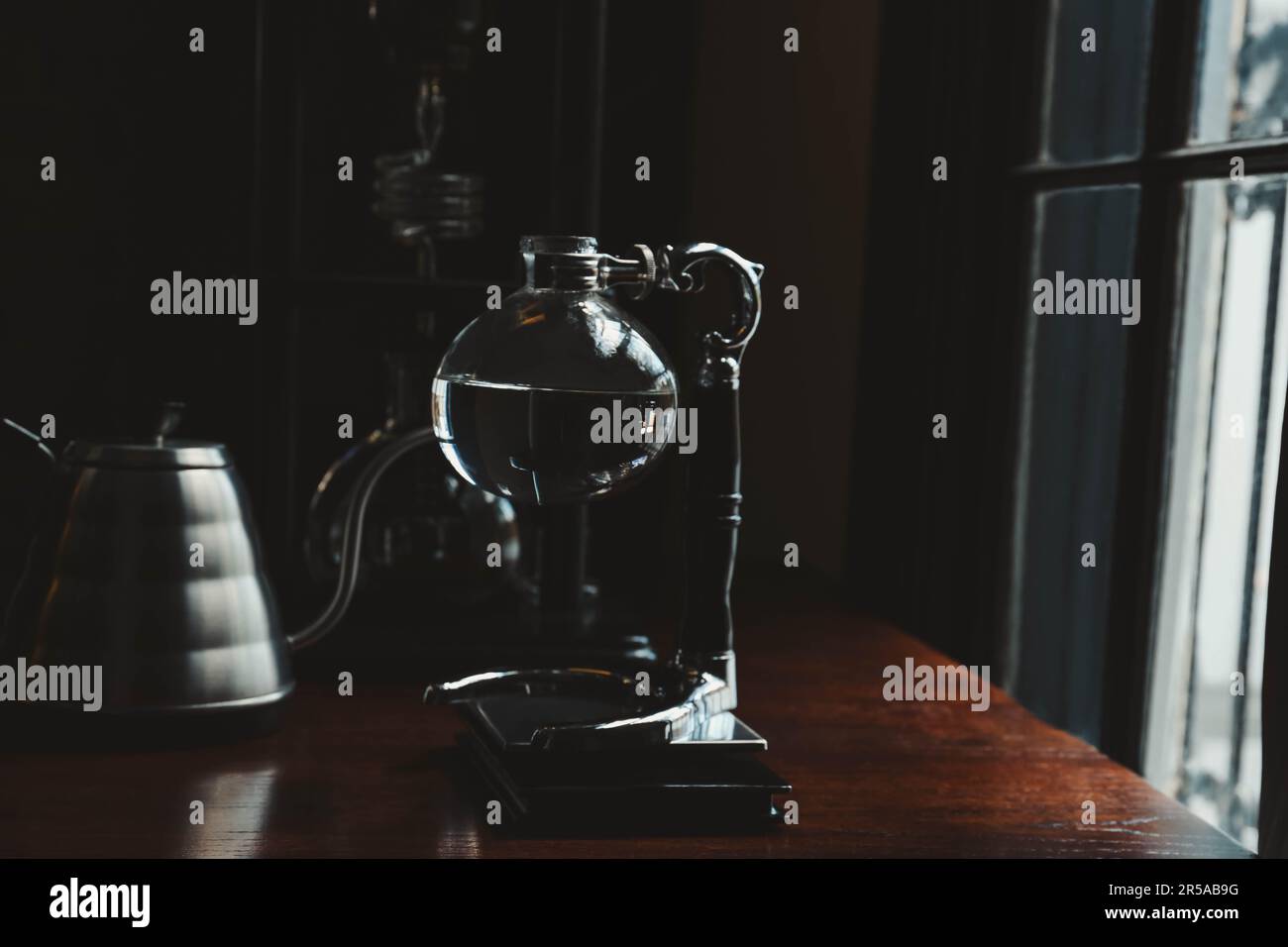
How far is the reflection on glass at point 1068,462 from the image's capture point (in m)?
1.63

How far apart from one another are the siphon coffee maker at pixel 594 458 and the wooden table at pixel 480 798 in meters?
0.03

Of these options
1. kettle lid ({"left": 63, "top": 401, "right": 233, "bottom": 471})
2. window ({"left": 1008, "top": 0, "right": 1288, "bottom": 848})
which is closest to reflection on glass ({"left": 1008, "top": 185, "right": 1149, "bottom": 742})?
window ({"left": 1008, "top": 0, "right": 1288, "bottom": 848})

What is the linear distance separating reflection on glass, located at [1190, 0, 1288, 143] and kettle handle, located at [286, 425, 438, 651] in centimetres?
83

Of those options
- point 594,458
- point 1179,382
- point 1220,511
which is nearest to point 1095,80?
point 1179,382

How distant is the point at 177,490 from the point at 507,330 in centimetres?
31

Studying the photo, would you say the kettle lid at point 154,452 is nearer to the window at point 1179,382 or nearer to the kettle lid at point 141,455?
the kettle lid at point 141,455

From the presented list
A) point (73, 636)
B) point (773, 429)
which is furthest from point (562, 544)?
point (773, 429)

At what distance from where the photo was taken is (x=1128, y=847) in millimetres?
933

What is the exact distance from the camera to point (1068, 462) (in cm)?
171

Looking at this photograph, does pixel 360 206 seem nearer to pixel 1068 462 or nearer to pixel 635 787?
pixel 1068 462
